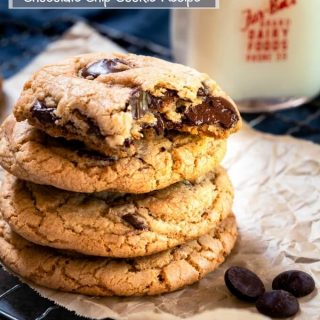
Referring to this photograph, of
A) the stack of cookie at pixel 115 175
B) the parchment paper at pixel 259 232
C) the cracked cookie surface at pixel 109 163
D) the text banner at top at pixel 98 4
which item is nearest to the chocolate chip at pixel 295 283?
the parchment paper at pixel 259 232

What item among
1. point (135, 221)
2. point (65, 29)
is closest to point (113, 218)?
point (135, 221)

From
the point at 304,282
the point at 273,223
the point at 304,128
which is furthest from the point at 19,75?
the point at 304,282

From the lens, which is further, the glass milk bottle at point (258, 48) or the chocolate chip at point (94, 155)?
the glass milk bottle at point (258, 48)

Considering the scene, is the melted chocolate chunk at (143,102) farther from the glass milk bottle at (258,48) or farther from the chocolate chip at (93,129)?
the glass milk bottle at (258,48)

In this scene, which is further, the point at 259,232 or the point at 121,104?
the point at 259,232

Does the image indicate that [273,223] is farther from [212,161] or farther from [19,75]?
[19,75]

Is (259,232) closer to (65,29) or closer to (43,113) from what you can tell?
(43,113)

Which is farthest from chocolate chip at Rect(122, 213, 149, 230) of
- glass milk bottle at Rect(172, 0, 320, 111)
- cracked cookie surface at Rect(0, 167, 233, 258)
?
glass milk bottle at Rect(172, 0, 320, 111)
